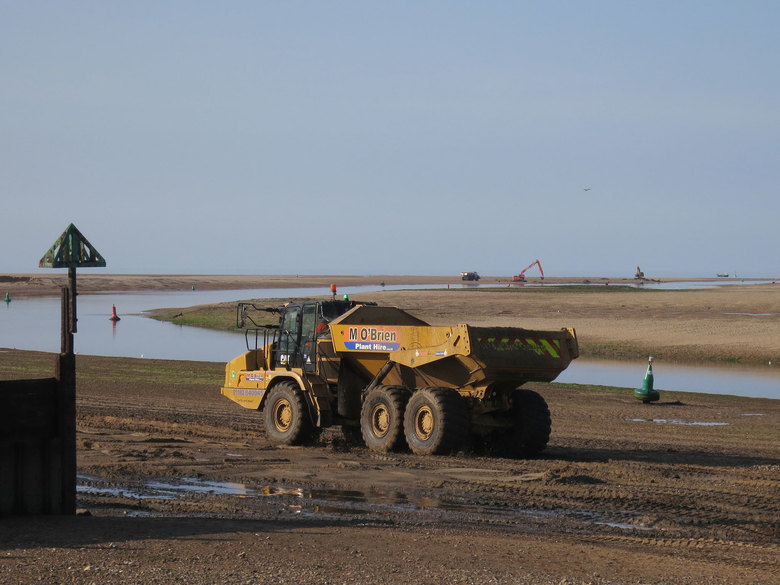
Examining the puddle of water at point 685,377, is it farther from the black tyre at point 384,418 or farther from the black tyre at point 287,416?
the black tyre at point 384,418

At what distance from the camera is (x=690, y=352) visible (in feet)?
123

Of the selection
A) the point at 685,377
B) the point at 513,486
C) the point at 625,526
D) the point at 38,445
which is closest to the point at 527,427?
the point at 513,486

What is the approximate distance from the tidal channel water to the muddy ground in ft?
31.1

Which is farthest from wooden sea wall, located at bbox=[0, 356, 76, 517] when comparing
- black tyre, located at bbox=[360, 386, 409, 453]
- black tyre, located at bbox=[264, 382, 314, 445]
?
black tyre, located at bbox=[264, 382, 314, 445]

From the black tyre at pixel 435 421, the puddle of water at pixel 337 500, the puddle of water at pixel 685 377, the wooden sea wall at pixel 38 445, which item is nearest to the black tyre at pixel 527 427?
the black tyre at pixel 435 421

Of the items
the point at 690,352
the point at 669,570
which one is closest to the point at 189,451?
the point at 669,570

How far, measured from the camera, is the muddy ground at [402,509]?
827 centimetres

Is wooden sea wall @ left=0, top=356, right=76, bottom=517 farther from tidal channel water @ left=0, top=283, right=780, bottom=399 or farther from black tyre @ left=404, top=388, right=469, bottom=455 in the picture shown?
tidal channel water @ left=0, top=283, right=780, bottom=399

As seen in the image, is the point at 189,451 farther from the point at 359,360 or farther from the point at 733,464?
the point at 733,464

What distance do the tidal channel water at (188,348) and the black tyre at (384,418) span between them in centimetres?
1410

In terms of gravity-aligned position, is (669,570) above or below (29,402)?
below

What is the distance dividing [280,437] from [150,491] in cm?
494

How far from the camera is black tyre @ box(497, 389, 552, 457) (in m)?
15.3

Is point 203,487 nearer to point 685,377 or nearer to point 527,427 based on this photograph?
point 527,427
